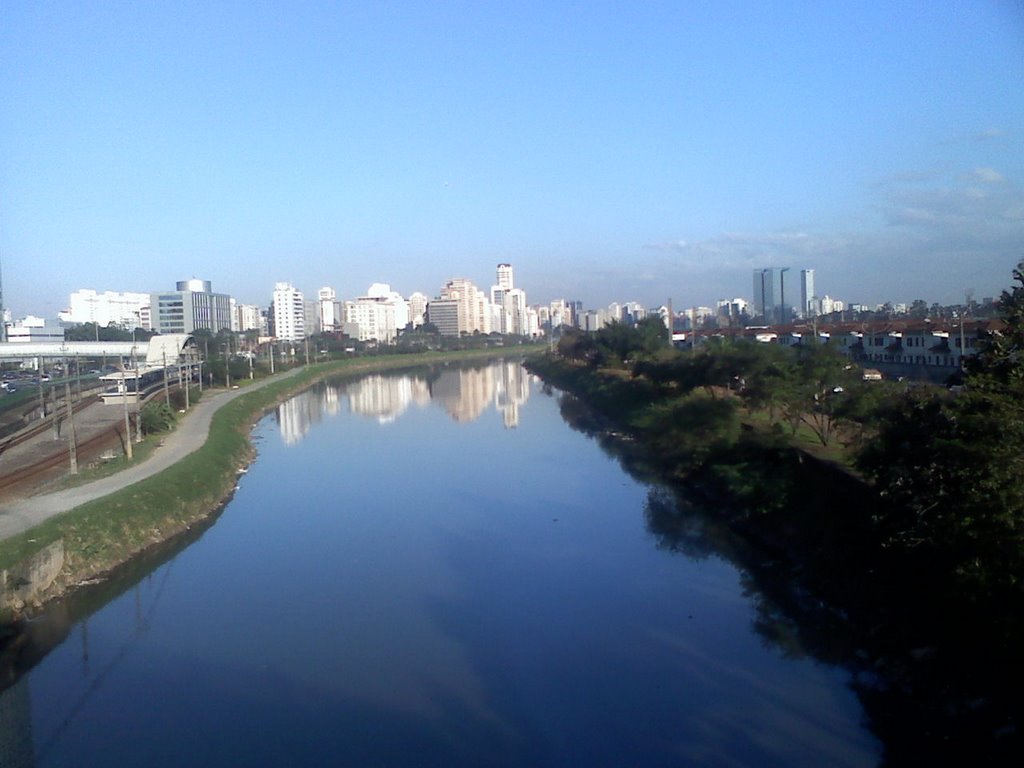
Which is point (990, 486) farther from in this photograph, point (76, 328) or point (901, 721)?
point (76, 328)

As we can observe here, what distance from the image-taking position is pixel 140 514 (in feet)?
25.2

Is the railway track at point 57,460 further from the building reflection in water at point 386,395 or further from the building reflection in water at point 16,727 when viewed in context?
the building reflection in water at point 386,395

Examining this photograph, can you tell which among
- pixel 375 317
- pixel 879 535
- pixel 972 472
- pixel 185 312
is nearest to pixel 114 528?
pixel 879 535

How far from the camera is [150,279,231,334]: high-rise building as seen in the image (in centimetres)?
3123

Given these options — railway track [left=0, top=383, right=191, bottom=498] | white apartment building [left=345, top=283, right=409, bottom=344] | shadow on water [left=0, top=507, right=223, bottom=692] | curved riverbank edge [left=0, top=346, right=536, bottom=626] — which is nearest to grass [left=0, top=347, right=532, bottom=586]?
curved riverbank edge [left=0, top=346, right=536, bottom=626]

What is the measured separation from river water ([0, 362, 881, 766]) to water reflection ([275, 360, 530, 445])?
301 inches

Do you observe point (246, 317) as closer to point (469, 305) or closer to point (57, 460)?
point (469, 305)

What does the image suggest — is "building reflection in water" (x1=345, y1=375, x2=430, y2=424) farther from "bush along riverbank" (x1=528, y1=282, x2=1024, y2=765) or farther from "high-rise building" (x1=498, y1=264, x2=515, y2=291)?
"high-rise building" (x1=498, y1=264, x2=515, y2=291)

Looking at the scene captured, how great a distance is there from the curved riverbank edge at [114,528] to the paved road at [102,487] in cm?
12

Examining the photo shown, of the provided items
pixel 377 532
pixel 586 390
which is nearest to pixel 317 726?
pixel 377 532

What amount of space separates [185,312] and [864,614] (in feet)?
99.5

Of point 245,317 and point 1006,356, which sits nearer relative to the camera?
point 1006,356

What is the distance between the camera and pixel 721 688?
452cm

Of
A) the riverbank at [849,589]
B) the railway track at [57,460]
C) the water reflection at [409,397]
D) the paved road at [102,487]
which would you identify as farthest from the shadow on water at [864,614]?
the water reflection at [409,397]
